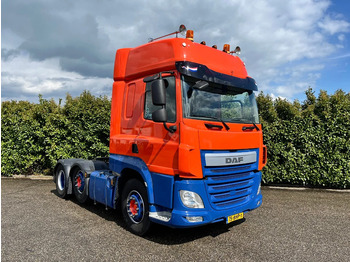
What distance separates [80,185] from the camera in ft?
20.7

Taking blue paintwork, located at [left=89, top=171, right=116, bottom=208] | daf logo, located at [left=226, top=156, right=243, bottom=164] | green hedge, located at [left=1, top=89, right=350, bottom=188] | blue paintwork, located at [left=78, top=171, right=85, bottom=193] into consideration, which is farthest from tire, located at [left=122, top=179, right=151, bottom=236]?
green hedge, located at [left=1, top=89, right=350, bottom=188]

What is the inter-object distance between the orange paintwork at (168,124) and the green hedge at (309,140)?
334 cm

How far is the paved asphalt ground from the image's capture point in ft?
12.5

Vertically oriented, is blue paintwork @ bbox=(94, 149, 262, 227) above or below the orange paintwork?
below

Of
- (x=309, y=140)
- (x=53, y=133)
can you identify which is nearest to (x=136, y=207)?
(x=309, y=140)

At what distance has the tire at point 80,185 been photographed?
234 inches

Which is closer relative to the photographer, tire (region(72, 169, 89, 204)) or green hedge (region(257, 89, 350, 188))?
tire (region(72, 169, 89, 204))

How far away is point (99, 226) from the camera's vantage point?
4.95 m

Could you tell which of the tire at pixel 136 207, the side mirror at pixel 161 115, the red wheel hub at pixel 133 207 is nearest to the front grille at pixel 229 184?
the side mirror at pixel 161 115

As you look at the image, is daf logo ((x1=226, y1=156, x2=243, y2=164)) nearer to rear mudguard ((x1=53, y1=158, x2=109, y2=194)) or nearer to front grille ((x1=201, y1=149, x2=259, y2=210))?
front grille ((x1=201, y1=149, x2=259, y2=210))

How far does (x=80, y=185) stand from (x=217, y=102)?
3.78 m

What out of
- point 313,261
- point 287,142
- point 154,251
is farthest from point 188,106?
point 287,142

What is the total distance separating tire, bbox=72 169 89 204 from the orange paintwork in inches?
53.5

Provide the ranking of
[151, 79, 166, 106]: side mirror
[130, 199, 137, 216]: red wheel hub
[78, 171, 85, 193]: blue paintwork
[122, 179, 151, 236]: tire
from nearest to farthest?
1. [151, 79, 166, 106]: side mirror
2. [122, 179, 151, 236]: tire
3. [130, 199, 137, 216]: red wheel hub
4. [78, 171, 85, 193]: blue paintwork
